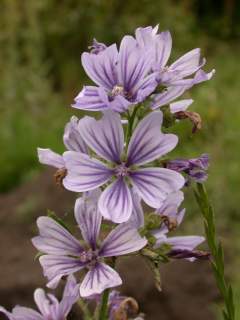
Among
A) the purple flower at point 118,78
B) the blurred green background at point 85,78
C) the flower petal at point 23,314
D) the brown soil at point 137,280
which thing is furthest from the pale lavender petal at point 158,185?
the blurred green background at point 85,78

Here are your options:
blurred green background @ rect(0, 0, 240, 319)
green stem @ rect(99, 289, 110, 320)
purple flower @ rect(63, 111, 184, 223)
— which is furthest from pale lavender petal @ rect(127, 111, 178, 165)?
blurred green background @ rect(0, 0, 240, 319)

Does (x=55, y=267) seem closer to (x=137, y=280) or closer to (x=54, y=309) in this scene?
(x=54, y=309)

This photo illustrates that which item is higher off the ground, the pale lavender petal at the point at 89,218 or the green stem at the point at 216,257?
the pale lavender petal at the point at 89,218

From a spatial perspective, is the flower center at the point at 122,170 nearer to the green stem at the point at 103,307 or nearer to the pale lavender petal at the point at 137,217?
the pale lavender petal at the point at 137,217

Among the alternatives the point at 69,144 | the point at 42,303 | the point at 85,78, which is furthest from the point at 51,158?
the point at 85,78

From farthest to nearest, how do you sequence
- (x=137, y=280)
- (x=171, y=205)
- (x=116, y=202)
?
(x=137, y=280) < (x=171, y=205) < (x=116, y=202)

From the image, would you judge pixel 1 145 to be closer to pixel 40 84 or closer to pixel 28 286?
pixel 40 84

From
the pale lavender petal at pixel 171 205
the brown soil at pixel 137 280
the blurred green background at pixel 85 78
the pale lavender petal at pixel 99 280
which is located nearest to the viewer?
the pale lavender petal at pixel 99 280
